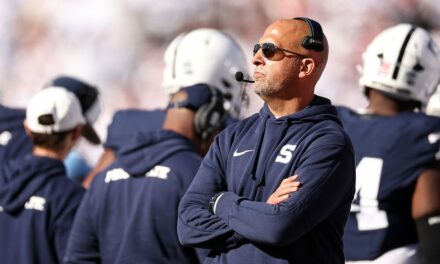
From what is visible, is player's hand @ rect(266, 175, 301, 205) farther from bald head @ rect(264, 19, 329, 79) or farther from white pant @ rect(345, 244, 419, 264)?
white pant @ rect(345, 244, 419, 264)

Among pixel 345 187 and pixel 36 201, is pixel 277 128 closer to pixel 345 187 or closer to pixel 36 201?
pixel 345 187

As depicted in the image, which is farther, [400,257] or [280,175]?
[400,257]

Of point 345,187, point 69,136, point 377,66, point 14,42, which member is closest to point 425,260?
point 377,66

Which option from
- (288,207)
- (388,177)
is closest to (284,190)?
(288,207)

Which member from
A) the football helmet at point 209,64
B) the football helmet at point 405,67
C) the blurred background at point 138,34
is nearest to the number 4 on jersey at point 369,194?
the football helmet at point 405,67

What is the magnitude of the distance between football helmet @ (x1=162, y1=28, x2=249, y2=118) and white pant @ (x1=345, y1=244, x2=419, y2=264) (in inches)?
41.7

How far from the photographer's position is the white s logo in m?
3.41

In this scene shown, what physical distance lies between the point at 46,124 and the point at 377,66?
1.58 m

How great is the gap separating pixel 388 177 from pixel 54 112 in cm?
169

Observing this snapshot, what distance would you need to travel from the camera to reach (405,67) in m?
5.09

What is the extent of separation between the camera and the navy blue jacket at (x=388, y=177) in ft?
15.3

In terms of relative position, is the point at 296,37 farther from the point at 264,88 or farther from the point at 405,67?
the point at 405,67

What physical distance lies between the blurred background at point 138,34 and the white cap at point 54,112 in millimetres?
2644

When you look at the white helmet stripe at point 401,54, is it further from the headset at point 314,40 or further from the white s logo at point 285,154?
the white s logo at point 285,154
